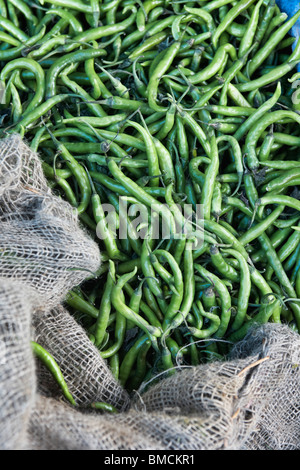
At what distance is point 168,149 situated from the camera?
3518mm

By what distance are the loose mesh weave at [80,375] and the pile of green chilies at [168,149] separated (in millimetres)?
273

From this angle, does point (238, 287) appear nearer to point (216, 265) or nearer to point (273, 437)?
point (216, 265)

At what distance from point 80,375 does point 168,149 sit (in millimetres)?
1754

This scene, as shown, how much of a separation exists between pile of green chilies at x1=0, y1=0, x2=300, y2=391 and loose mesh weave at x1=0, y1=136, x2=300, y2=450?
27 centimetres

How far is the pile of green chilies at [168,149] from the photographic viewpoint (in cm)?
317

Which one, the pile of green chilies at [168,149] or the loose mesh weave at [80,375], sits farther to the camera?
the pile of green chilies at [168,149]

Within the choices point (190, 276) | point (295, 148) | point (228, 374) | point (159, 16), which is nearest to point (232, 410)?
point (228, 374)

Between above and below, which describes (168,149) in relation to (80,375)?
above

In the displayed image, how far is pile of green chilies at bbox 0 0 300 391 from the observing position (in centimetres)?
317

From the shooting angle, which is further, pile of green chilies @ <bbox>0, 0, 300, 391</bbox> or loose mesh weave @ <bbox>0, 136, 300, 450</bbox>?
pile of green chilies @ <bbox>0, 0, 300, 391</bbox>

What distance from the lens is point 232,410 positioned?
248 cm
